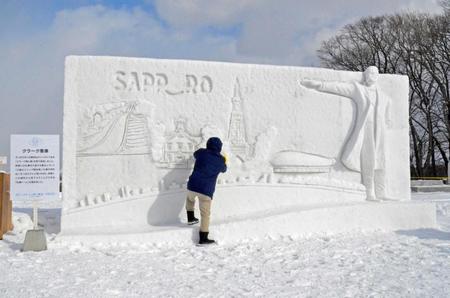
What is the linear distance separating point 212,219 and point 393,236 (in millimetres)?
2730

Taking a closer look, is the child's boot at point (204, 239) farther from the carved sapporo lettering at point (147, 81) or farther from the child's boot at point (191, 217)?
the carved sapporo lettering at point (147, 81)

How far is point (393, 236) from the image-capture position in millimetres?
6453

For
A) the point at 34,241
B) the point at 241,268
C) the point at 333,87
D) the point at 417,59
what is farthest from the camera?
the point at 417,59

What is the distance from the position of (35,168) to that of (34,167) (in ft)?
0.06

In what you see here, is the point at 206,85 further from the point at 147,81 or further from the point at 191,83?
the point at 147,81

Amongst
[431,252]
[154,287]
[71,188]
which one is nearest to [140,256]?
[154,287]

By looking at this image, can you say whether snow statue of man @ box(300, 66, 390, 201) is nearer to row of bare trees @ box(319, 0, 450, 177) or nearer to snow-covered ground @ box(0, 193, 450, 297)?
snow-covered ground @ box(0, 193, 450, 297)

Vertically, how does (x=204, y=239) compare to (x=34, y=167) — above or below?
below

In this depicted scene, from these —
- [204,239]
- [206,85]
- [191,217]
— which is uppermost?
[206,85]

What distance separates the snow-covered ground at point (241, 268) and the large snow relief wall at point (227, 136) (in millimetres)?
843

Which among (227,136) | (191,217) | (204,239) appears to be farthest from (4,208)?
(227,136)

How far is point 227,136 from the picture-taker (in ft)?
22.4

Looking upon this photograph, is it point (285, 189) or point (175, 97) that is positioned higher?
point (175, 97)

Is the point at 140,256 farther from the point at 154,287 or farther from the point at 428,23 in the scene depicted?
the point at 428,23
